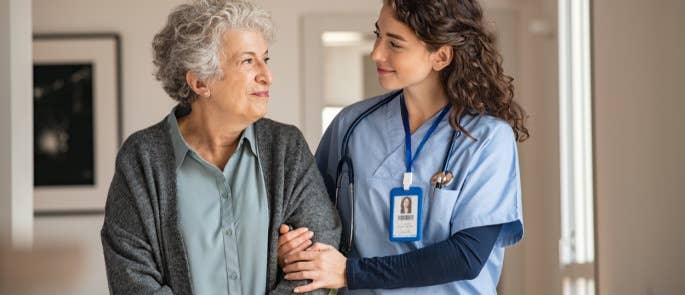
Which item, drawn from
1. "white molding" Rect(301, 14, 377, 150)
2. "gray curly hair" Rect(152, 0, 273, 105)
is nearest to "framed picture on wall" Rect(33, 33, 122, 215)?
"white molding" Rect(301, 14, 377, 150)

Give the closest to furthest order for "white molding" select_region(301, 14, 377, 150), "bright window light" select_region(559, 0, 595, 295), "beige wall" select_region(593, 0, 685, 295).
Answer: "beige wall" select_region(593, 0, 685, 295), "bright window light" select_region(559, 0, 595, 295), "white molding" select_region(301, 14, 377, 150)

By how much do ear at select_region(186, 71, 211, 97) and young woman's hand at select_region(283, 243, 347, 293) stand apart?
0.41m

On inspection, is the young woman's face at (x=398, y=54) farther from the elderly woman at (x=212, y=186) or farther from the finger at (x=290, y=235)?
the finger at (x=290, y=235)

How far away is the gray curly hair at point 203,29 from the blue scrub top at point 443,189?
0.42 meters

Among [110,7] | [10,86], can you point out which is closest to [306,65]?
[110,7]

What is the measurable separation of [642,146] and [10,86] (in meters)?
1.82

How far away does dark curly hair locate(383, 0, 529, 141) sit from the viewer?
1974mm

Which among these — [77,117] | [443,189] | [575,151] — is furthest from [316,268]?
[77,117]

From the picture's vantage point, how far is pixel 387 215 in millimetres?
2072

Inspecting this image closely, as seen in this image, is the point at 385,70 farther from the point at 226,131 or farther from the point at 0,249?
the point at 0,249

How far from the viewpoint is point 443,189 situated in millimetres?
2020

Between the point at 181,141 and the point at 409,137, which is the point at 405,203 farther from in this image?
the point at 181,141

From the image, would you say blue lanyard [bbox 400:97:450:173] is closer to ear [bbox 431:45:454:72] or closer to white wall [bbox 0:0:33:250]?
ear [bbox 431:45:454:72]

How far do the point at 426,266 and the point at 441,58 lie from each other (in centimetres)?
49
